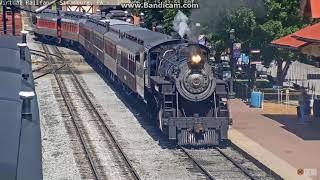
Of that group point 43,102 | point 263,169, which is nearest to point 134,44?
point 43,102

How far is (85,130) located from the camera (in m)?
22.9

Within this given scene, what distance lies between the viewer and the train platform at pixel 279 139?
16938 millimetres

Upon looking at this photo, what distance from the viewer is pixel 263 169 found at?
17109mm

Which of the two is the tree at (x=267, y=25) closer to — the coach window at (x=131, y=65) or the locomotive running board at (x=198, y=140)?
the coach window at (x=131, y=65)

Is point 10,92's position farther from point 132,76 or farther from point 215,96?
point 132,76

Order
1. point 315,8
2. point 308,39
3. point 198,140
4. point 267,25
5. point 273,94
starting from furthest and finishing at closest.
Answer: point 273,94
point 267,25
point 315,8
point 308,39
point 198,140

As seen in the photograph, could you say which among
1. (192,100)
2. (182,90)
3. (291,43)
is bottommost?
(192,100)

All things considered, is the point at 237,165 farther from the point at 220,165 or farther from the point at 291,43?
the point at 291,43

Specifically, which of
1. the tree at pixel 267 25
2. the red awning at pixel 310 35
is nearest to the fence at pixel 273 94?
the tree at pixel 267 25

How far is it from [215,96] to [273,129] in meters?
3.61

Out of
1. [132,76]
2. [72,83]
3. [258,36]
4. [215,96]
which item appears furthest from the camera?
[72,83]

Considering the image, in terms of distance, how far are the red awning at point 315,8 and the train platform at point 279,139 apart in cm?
409

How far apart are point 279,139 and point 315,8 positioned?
528cm

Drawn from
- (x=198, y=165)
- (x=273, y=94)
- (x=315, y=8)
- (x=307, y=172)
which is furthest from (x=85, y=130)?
(x=273, y=94)
